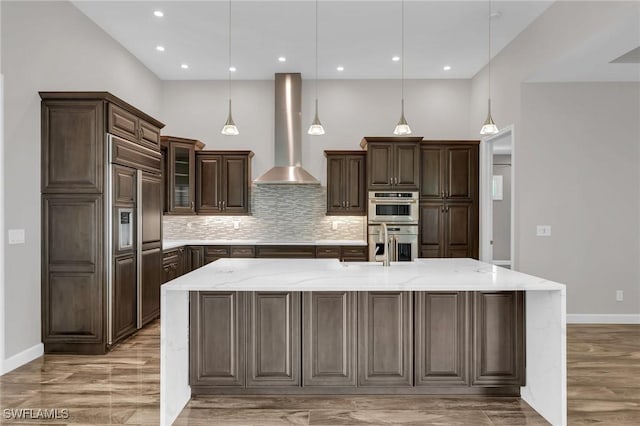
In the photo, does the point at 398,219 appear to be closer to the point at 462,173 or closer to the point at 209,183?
the point at 462,173

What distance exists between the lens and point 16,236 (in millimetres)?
3457

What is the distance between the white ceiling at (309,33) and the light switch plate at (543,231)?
2.34 meters

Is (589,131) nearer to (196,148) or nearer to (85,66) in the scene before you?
(196,148)

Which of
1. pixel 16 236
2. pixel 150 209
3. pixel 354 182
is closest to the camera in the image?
pixel 16 236

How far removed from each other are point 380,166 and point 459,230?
153 centimetres

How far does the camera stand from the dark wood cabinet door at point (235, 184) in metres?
6.14

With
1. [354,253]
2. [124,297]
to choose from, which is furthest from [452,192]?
[124,297]

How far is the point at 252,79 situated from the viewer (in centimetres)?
639

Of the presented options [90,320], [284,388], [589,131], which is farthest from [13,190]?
[589,131]

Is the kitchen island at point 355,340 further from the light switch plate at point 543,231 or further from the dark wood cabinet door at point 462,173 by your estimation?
the dark wood cabinet door at point 462,173

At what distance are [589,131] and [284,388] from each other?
15.1ft

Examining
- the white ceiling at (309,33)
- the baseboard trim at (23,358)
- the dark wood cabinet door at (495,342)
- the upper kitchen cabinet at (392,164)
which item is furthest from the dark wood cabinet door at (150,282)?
the dark wood cabinet door at (495,342)

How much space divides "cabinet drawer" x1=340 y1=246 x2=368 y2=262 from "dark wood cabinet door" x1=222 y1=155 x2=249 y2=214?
166 cm

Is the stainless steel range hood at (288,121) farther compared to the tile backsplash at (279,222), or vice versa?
the tile backsplash at (279,222)
